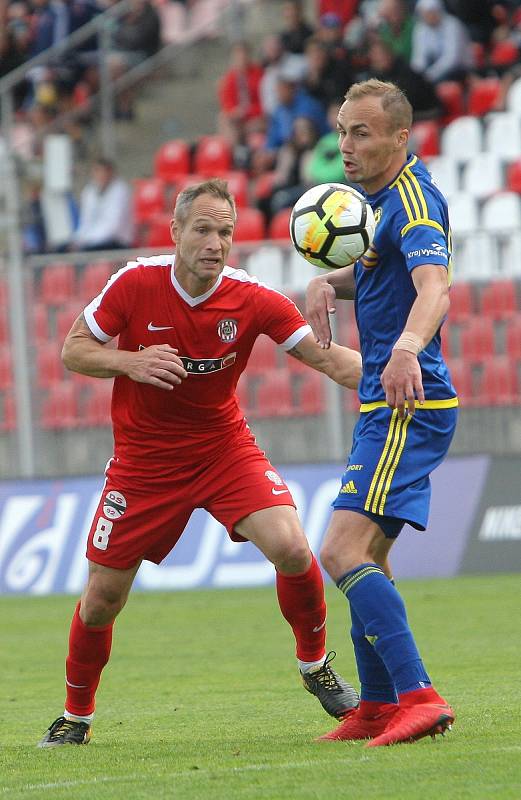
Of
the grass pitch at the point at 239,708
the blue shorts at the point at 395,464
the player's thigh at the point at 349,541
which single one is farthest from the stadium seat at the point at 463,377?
the player's thigh at the point at 349,541

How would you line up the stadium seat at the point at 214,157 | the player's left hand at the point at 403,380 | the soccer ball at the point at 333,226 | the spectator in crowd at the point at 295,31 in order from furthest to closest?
the stadium seat at the point at 214,157 → the spectator in crowd at the point at 295,31 → the soccer ball at the point at 333,226 → the player's left hand at the point at 403,380

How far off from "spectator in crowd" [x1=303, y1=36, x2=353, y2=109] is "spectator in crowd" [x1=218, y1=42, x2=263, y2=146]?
1786 millimetres

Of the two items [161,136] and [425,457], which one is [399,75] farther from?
→ [425,457]

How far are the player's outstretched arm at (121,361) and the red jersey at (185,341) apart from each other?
15 cm

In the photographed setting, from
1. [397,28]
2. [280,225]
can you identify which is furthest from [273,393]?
[397,28]

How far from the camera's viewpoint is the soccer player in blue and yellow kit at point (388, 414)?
228 inches

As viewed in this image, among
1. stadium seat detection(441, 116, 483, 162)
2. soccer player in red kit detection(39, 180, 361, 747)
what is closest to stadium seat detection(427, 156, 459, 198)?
stadium seat detection(441, 116, 483, 162)

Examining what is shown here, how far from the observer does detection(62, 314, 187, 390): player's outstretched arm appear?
645cm

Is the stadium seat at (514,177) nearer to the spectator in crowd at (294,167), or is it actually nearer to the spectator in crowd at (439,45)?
the spectator in crowd at (439,45)

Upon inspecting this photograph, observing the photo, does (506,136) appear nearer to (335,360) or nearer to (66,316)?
(66,316)

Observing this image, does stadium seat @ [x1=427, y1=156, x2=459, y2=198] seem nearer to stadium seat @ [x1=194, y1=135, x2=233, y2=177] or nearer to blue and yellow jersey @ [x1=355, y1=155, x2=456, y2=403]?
stadium seat @ [x1=194, y1=135, x2=233, y2=177]

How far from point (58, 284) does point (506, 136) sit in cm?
577

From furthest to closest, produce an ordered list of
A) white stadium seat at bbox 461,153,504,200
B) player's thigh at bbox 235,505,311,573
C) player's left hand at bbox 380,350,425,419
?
white stadium seat at bbox 461,153,504,200 → player's thigh at bbox 235,505,311,573 → player's left hand at bbox 380,350,425,419

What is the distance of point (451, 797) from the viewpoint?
4785mm
